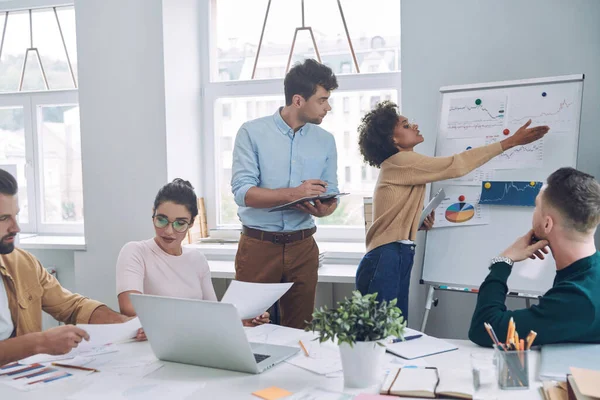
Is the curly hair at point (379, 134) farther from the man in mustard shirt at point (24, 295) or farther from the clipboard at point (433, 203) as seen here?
the man in mustard shirt at point (24, 295)

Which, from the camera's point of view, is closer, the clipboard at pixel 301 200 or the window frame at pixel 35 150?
the clipboard at pixel 301 200

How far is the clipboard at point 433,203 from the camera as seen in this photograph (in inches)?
113

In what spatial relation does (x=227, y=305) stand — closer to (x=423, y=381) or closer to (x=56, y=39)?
(x=423, y=381)

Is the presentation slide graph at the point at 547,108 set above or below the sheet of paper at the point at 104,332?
above

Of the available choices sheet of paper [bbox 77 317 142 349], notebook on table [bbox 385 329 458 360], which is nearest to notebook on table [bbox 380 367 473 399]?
notebook on table [bbox 385 329 458 360]

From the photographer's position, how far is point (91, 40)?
144 inches

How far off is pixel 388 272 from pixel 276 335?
2.83 feet

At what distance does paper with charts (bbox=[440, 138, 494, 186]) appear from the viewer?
9.25 feet

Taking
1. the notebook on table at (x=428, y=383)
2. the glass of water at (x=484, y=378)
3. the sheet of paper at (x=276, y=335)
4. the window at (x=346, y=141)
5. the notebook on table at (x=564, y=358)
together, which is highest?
the window at (x=346, y=141)

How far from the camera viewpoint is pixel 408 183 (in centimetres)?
265

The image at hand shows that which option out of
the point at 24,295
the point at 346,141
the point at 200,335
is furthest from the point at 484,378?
the point at 346,141

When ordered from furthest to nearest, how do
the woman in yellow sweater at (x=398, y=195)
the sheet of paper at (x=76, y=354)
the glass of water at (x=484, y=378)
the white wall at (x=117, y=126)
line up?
the white wall at (x=117, y=126) < the woman in yellow sweater at (x=398, y=195) < the sheet of paper at (x=76, y=354) < the glass of water at (x=484, y=378)

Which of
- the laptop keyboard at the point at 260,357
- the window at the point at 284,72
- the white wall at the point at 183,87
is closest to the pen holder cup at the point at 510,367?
the laptop keyboard at the point at 260,357

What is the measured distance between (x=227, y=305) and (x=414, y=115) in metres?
2.10
